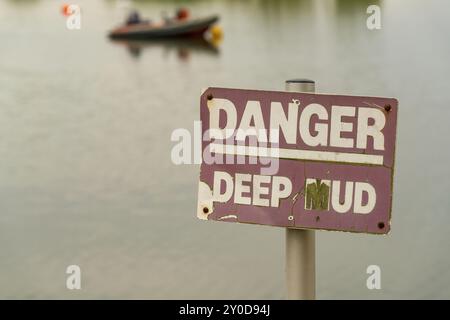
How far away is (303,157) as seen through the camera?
4.22 feet

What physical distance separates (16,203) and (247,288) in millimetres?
3659

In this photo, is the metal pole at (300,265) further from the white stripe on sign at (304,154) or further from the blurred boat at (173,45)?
the blurred boat at (173,45)

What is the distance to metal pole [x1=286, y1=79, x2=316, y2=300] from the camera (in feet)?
4.14

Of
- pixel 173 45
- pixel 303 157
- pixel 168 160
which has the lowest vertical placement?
pixel 168 160

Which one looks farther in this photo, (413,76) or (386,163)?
(413,76)

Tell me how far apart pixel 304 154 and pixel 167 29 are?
2148 cm

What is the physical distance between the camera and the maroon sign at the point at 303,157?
1271mm

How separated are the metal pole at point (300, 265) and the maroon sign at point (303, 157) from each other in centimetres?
2

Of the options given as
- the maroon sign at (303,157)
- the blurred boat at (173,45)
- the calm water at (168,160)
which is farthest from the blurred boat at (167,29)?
the maroon sign at (303,157)

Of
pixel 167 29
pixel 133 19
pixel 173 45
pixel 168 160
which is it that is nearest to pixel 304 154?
pixel 168 160

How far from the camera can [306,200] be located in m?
1.30

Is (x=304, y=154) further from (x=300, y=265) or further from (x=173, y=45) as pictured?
(x=173, y=45)

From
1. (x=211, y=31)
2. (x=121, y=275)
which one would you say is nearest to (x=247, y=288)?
(x=121, y=275)

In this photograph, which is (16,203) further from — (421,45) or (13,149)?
(421,45)
